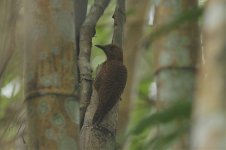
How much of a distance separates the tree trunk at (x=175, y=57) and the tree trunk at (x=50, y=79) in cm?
45

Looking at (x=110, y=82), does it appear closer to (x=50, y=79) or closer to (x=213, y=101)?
(x=50, y=79)

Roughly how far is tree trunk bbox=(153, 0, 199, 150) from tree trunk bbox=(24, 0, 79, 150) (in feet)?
A: 1.47

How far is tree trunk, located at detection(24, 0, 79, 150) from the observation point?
1666 millimetres

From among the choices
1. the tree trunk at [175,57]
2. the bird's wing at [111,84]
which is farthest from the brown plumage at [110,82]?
the tree trunk at [175,57]

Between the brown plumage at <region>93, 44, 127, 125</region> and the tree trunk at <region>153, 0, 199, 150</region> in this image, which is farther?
the brown plumage at <region>93, 44, 127, 125</region>

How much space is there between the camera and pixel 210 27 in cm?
61

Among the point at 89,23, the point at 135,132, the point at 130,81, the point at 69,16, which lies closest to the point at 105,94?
the point at 89,23

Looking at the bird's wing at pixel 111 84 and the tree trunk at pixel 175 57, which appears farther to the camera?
the bird's wing at pixel 111 84

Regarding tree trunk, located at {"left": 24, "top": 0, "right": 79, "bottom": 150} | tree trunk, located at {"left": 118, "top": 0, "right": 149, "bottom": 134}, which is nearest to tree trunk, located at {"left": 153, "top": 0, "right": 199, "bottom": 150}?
tree trunk, located at {"left": 118, "top": 0, "right": 149, "bottom": 134}

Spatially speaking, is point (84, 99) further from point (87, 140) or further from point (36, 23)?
point (36, 23)

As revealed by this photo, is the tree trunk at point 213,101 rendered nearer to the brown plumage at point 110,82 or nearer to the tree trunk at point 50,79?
the tree trunk at point 50,79

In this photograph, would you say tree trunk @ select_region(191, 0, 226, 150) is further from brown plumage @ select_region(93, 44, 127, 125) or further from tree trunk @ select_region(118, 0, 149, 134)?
brown plumage @ select_region(93, 44, 127, 125)

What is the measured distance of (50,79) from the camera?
1.69 m

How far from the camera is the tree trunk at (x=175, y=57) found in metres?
1.26
